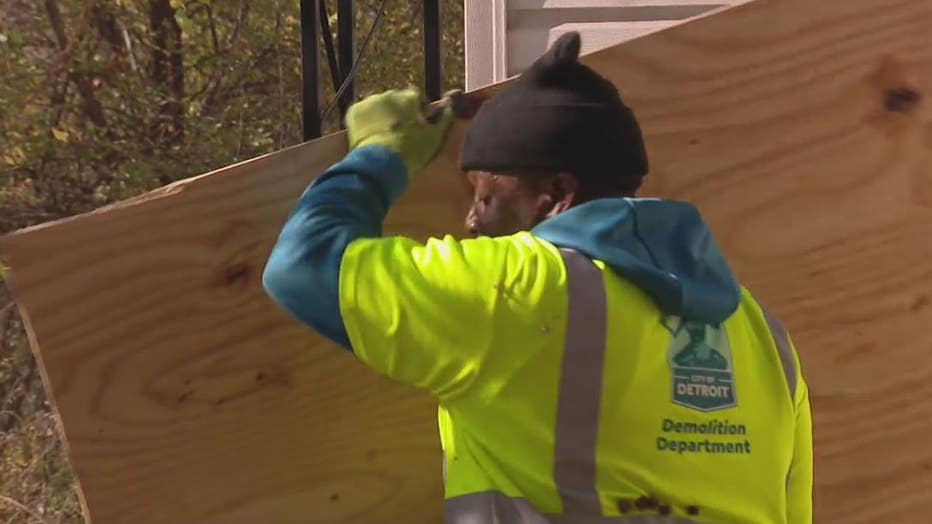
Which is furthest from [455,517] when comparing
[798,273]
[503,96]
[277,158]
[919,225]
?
[919,225]

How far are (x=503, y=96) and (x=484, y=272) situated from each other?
31 centimetres

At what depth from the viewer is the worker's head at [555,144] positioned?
1.65 meters

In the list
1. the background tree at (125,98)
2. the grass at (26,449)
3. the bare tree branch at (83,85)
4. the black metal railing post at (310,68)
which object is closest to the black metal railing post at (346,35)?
the black metal railing post at (310,68)

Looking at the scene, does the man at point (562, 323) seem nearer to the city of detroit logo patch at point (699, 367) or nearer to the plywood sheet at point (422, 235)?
the city of detroit logo patch at point (699, 367)

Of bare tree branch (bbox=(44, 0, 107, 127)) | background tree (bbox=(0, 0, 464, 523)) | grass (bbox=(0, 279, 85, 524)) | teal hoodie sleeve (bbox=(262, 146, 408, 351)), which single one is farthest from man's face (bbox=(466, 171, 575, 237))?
bare tree branch (bbox=(44, 0, 107, 127))

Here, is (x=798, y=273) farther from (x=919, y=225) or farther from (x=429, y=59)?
(x=429, y=59)

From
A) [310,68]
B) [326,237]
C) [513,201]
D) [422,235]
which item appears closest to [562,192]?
[513,201]

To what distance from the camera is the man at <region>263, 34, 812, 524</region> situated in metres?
1.57

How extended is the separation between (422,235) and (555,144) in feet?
2.10

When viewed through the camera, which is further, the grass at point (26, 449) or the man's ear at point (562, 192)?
the grass at point (26, 449)

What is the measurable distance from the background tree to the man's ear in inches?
202

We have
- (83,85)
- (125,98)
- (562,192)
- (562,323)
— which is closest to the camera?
(562,323)

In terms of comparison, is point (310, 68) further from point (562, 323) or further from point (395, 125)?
point (562, 323)

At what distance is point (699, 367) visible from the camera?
1653mm
